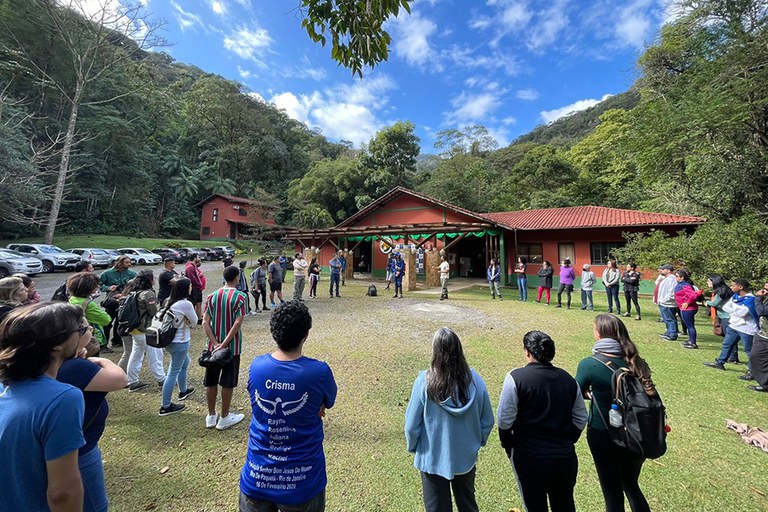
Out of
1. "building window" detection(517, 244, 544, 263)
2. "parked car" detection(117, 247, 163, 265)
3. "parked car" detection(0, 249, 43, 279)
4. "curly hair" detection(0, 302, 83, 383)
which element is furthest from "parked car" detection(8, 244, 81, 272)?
"building window" detection(517, 244, 544, 263)

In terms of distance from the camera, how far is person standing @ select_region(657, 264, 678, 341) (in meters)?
6.34

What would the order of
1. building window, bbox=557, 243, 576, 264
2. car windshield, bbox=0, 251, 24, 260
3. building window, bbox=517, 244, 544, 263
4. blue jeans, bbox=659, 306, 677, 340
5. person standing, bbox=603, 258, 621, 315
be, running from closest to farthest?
blue jeans, bbox=659, 306, 677, 340
person standing, bbox=603, 258, 621, 315
car windshield, bbox=0, 251, 24, 260
building window, bbox=557, 243, 576, 264
building window, bbox=517, 244, 544, 263

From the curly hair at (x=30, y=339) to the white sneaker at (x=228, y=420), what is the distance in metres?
2.53

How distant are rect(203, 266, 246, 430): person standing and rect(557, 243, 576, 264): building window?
15.8 metres

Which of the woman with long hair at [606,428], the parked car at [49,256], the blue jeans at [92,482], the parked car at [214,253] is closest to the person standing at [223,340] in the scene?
the blue jeans at [92,482]

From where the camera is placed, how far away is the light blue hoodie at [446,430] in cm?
178

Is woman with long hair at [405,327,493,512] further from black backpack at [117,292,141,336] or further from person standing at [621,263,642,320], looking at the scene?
person standing at [621,263,642,320]

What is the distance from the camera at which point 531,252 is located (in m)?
16.6

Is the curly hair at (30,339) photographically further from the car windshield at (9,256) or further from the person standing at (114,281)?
the car windshield at (9,256)

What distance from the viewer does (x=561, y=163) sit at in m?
25.0

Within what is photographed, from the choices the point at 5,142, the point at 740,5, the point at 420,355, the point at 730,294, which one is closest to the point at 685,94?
the point at 740,5

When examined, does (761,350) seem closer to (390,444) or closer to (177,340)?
(390,444)

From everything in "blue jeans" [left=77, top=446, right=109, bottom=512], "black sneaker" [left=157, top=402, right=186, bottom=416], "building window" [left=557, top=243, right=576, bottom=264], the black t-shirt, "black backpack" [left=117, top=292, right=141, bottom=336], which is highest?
"building window" [left=557, top=243, right=576, bottom=264]

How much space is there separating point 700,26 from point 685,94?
→ 3.26 m
